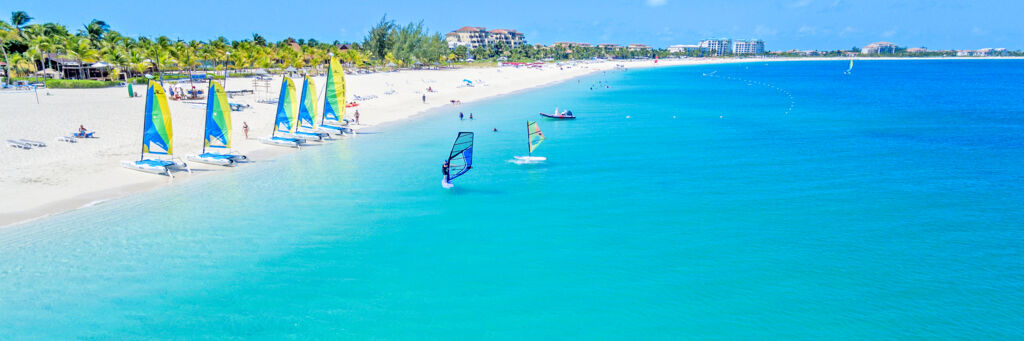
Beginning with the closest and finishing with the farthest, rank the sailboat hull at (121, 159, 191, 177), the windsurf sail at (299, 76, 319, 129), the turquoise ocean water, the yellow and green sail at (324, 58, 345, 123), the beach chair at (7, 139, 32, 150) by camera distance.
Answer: the turquoise ocean water, the sailboat hull at (121, 159, 191, 177), the beach chair at (7, 139, 32, 150), the windsurf sail at (299, 76, 319, 129), the yellow and green sail at (324, 58, 345, 123)

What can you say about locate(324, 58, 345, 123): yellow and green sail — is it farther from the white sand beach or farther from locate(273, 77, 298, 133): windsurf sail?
the white sand beach

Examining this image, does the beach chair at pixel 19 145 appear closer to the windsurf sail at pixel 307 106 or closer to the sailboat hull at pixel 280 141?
the sailboat hull at pixel 280 141

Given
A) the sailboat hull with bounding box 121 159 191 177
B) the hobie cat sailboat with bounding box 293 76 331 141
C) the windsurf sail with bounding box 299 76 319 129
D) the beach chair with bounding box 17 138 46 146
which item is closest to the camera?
the sailboat hull with bounding box 121 159 191 177

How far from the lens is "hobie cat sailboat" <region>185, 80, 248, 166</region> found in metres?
35.7

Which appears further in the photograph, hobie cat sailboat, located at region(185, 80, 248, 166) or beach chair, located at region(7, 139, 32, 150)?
beach chair, located at region(7, 139, 32, 150)

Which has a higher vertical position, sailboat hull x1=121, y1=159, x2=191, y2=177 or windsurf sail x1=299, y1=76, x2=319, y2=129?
windsurf sail x1=299, y1=76, x2=319, y2=129

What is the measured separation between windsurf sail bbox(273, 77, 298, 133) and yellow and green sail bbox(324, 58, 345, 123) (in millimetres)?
2861

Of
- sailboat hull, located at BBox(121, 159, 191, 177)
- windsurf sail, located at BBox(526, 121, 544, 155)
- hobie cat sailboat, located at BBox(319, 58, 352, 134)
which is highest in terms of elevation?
hobie cat sailboat, located at BBox(319, 58, 352, 134)

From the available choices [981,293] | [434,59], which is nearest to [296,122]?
[981,293]

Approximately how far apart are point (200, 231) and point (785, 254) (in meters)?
24.0

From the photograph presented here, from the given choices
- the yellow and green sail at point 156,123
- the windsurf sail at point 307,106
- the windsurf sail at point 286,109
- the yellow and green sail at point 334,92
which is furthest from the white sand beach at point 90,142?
the yellow and green sail at point 334,92

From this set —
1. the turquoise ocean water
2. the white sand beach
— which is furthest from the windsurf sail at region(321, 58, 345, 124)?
the turquoise ocean water

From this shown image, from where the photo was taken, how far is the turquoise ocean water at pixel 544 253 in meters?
17.9

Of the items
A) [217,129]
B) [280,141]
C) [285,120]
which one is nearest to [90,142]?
[217,129]
